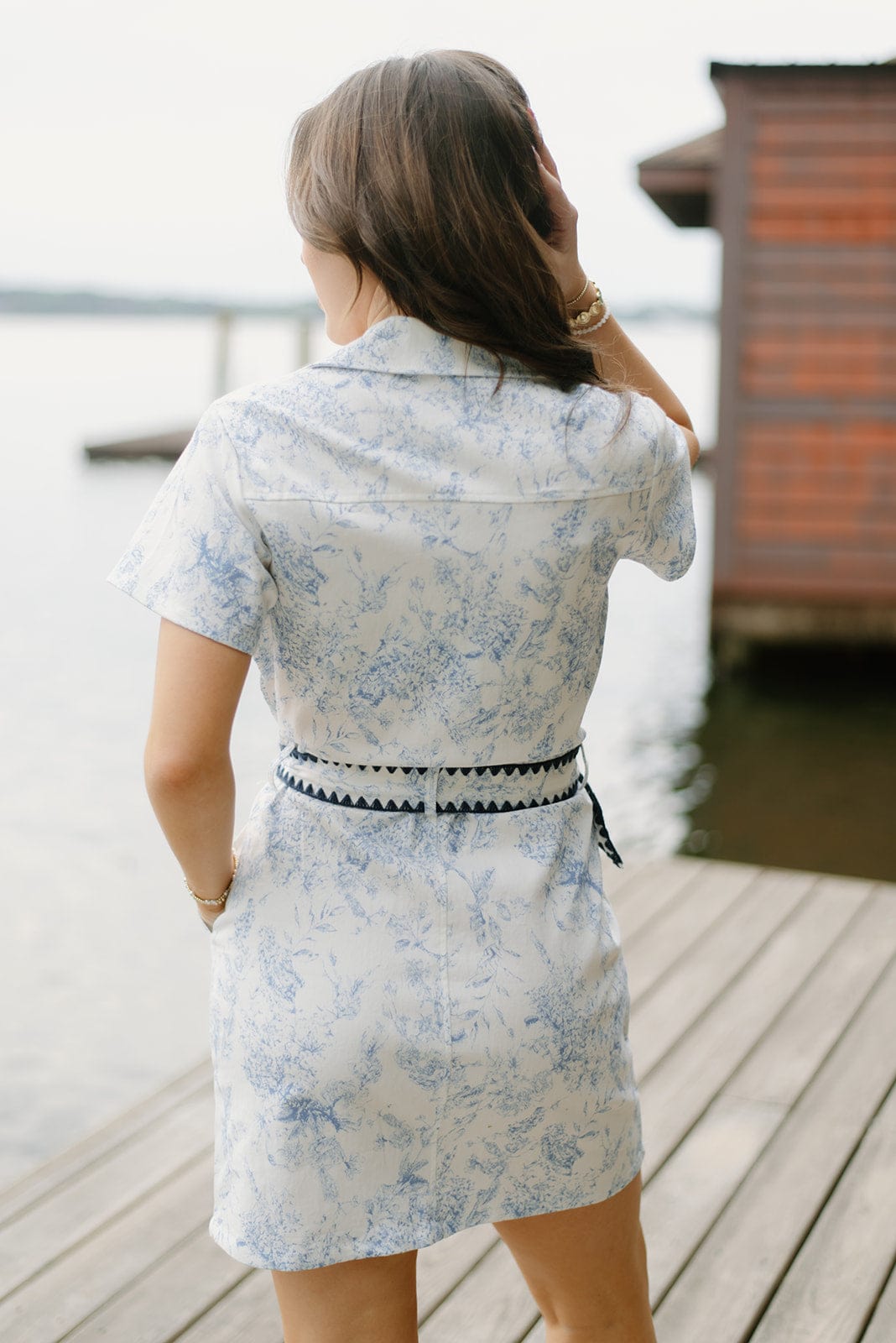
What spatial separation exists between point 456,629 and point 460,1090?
35 cm

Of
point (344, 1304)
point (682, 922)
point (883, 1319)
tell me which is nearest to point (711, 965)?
point (682, 922)

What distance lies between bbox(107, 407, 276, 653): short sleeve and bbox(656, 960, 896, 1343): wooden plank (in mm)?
1345

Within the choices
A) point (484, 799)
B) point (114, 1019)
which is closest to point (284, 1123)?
point (484, 799)

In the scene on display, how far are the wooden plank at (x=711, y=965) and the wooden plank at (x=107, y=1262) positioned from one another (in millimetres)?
852

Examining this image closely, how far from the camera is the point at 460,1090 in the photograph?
1.09 meters

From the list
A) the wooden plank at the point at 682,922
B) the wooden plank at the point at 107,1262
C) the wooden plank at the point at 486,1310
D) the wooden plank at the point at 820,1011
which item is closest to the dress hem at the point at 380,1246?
the wooden plank at the point at 486,1310

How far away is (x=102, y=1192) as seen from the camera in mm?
2225

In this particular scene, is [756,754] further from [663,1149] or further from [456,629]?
[456,629]

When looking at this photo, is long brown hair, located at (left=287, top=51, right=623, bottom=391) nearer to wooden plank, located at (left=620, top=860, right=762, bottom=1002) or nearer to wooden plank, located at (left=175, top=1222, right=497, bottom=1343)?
wooden plank, located at (left=175, top=1222, right=497, bottom=1343)

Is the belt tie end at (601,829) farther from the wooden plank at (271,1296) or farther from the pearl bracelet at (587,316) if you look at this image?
the wooden plank at (271,1296)

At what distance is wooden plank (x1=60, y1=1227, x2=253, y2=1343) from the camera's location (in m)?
1.88

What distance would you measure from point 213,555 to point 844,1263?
5.12ft

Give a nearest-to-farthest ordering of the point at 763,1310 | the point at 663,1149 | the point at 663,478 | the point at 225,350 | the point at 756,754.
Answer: the point at 663,478 < the point at 763,1310 < the point at 663,1149 < the point at 756,754 < the point at 225,350

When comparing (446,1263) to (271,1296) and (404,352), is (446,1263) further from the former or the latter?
(404,352)
